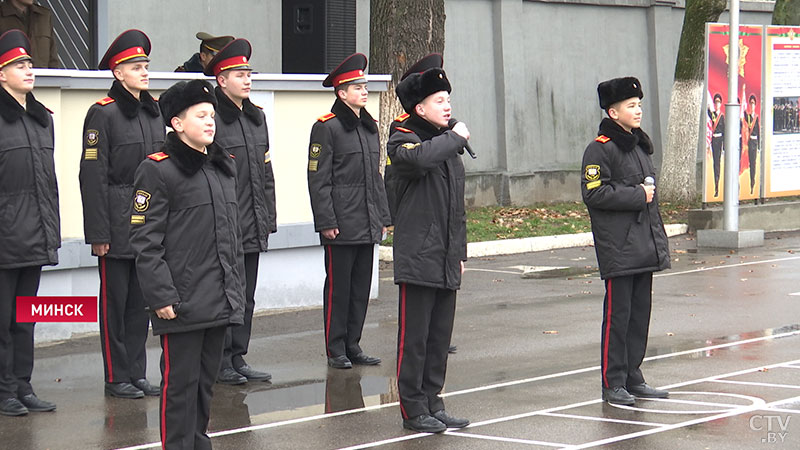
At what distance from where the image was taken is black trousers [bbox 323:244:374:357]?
32.9 feet

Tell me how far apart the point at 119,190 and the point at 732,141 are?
11310 mm

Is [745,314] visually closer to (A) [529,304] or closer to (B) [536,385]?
(A) [529,304]

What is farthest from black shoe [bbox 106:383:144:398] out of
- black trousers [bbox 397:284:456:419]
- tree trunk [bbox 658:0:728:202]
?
tree trunk [bbox 658:0:728:202]

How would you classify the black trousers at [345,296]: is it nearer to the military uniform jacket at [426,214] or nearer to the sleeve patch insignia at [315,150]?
the sleeve patch insignia at [315,150]

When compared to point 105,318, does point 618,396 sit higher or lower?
lower

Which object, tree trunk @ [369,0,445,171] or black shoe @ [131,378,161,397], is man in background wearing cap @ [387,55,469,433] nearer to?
black shoe @ [131,378,161,397]

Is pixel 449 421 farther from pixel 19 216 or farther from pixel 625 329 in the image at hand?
pixel 19 216

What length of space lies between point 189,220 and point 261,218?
298cm

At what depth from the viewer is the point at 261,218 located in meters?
9.48

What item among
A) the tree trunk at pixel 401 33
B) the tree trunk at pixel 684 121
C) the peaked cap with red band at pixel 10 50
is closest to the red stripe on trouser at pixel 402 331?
the peaked cap with red band at pixel 10 50

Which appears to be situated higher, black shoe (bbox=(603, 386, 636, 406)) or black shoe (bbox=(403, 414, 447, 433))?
black shoe (bbox=(603, 386, 636, 406))

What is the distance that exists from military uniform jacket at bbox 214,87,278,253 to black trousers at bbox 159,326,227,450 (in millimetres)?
2817

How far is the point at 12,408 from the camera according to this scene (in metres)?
8.17

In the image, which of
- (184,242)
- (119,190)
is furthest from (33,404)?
(184,242)
